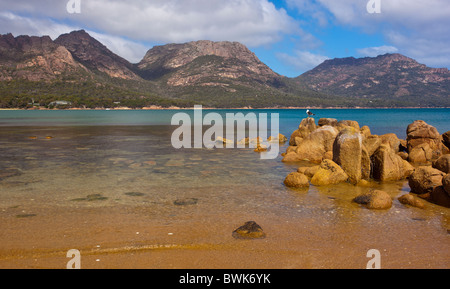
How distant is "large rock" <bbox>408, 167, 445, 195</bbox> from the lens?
11.1m

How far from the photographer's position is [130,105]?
15212 cm

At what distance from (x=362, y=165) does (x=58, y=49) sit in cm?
18862

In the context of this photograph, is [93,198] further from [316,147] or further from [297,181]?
[316,147]

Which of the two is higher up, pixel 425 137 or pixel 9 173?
pixel 425 137

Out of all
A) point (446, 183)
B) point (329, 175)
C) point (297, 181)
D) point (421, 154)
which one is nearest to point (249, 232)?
A: point (297, 181)

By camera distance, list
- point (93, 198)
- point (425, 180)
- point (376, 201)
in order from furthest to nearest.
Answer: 1. point (425, 180)
2. point (93, 198)
3. point (376, 201)

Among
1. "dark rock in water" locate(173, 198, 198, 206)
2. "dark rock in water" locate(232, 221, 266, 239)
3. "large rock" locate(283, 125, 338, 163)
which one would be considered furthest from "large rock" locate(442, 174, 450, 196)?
"large rock" locate(283, 125, 338, 163)

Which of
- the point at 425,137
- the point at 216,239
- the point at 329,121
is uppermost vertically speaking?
the point at 329,121

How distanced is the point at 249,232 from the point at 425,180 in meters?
7.58

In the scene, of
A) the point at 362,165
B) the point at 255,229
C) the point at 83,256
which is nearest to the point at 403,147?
the point at 362,165

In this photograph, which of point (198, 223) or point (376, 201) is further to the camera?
point (376, 201)

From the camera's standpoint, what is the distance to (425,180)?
11359mm
